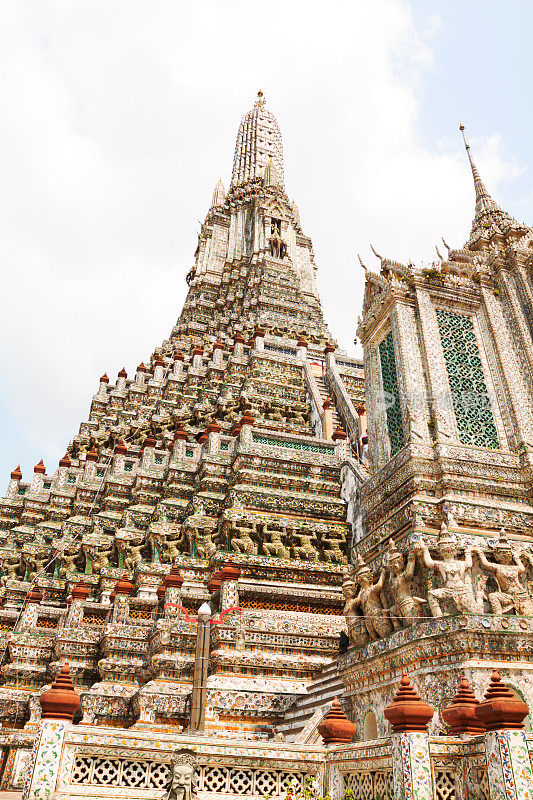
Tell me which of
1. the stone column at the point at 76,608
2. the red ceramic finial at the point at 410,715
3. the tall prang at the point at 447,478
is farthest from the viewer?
the stone column at the point at 76,608

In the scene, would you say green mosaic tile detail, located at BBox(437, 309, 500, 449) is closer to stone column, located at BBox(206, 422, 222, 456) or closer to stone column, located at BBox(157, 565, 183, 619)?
stone column, located at BBox(157, 565, 183, 619)

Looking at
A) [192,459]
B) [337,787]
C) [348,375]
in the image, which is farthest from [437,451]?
[348,375]

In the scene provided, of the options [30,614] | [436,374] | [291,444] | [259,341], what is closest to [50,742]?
[436,374]

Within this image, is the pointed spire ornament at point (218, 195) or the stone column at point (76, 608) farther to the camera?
the pointed spire ornament at point (218, 195)

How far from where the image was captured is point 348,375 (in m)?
25.0

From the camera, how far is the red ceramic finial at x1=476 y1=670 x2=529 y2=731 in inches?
173

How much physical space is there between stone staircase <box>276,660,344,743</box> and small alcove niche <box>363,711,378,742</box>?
2.15 ft

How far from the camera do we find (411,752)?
464 centimetres

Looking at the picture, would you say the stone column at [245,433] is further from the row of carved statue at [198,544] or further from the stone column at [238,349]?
the stone column at [238,349]

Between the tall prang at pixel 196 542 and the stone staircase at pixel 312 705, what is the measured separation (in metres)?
0.23

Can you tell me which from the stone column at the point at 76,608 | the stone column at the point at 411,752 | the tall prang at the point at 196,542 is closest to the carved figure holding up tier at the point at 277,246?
the tall prang at the point at 196,542

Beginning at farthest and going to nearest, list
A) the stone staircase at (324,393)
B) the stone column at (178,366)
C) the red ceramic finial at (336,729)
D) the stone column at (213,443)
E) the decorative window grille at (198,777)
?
the stone column at (178,366) < the stone staircase at (324,393) < the stone column at (213,443) < the red ceramic finial at (336,729) < the decorative window grille at (198,777)

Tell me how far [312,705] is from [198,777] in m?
4.18

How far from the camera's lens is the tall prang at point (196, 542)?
10.3 m
